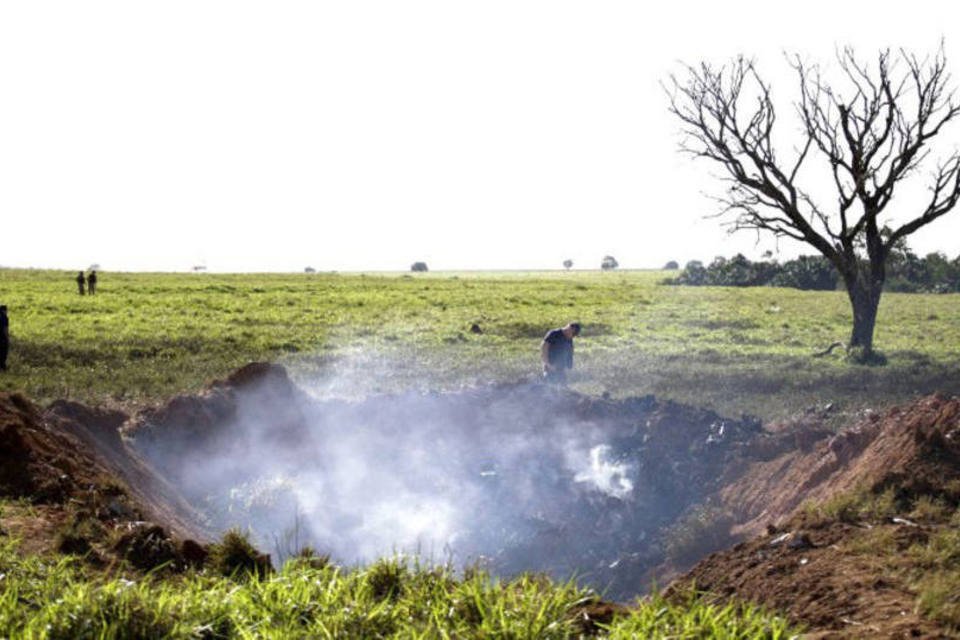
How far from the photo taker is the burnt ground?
7078 millimetres

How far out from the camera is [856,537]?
25.6 ft

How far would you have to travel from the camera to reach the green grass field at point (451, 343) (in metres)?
20.9

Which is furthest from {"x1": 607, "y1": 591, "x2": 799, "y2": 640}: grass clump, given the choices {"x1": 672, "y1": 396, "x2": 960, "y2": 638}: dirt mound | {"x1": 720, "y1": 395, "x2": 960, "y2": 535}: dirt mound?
{"x1": 720, "y1": 395, "x2": 960, "y2": 535}: dirt mound

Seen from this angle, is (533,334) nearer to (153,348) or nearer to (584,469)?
(153,348)

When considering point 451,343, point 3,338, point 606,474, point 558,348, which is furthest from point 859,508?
point 451,343

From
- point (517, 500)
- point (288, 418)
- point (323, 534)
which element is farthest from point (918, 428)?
point (288, 418)

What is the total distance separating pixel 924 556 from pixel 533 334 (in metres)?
25.4

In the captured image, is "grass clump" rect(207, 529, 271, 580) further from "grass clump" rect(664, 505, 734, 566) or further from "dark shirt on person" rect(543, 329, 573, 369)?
"dark shirt on person" rect(543, 329, 573, 369)

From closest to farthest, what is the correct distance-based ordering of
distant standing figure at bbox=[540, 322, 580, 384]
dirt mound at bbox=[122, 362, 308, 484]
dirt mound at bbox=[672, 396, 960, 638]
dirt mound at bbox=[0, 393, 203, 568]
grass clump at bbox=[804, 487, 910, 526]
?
dirt mound at bbox=[672, 396, 960, 638] → dirt mound at bbox=[0, 393, 203, 568] → grass clump at bbox=[804, 487, 910, 526] → dirt mound at bbox=[122, 362, 308, 484] → distant standing figure at bbox=[540, 322, 580, 384]

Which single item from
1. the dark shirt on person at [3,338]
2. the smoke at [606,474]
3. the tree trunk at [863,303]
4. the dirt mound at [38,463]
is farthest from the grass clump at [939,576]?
the tree trunk at [863,303]

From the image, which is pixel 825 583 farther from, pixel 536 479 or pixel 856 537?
pixel 536 479

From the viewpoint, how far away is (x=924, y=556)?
6945 millimetres

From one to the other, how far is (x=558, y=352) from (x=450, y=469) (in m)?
6.19

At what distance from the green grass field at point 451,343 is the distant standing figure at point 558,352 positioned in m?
0.71
